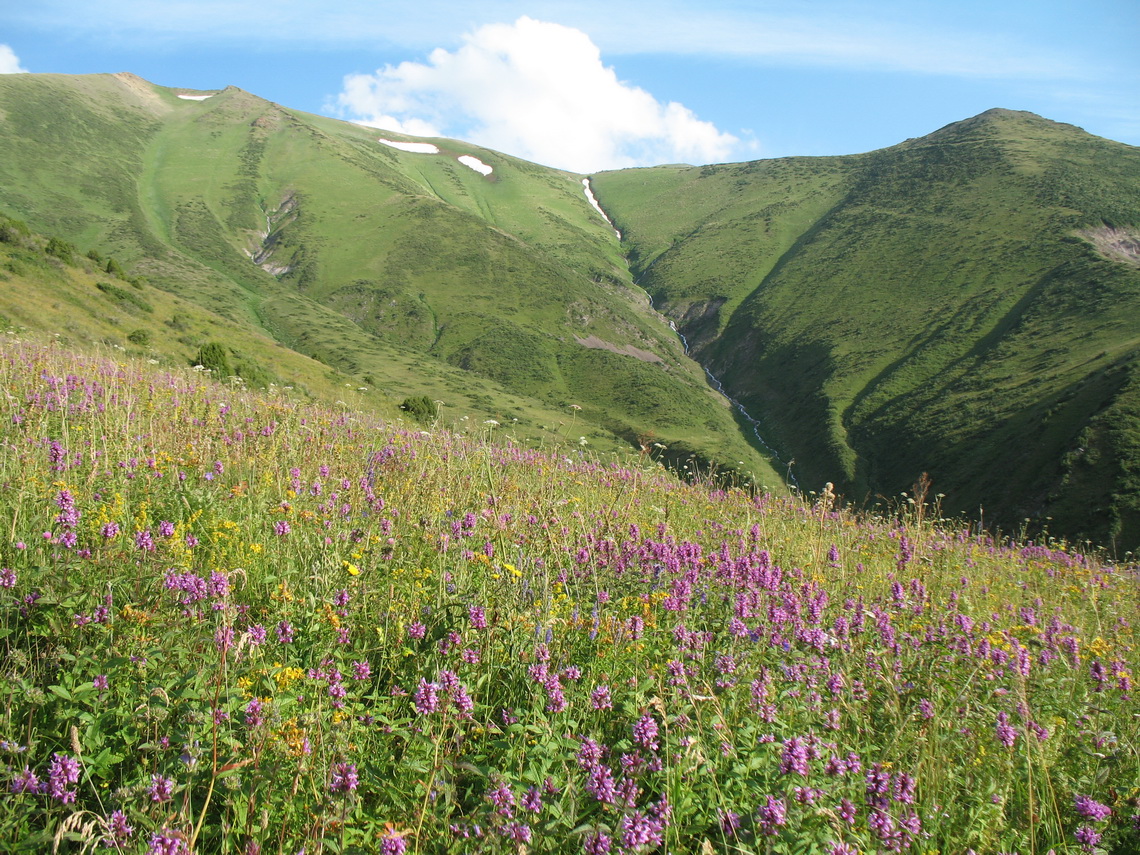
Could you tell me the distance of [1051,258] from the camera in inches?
3297

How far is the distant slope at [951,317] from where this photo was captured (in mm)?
49844

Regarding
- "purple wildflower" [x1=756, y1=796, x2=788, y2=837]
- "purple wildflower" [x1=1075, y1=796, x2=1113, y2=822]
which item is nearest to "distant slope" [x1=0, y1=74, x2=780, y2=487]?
"purple wildflower" [x1=756, y1=796, x2=788, y2=837]

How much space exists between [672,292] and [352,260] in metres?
62.7

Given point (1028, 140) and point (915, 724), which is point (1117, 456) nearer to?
point (915, 724)

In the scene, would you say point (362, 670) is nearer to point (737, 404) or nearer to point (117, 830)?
point (117, 830)

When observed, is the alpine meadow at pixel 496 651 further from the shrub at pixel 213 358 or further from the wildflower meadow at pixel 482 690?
the shrub at pixel 213 358

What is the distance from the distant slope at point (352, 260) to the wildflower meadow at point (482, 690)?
1451 inches

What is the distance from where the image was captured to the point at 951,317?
83125 mm

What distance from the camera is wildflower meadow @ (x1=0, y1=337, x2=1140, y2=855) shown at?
2.25m

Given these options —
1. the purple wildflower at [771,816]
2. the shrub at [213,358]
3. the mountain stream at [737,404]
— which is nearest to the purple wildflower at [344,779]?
the purple wildflower at [771,816]

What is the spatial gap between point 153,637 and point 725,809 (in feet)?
7.71

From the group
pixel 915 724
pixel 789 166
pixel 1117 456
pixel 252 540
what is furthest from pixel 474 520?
pixel 789 166

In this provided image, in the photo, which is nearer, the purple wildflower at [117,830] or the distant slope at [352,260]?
the purple wildflower at [117,830]

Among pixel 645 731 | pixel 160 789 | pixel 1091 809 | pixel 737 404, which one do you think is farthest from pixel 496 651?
pixel 737 404
